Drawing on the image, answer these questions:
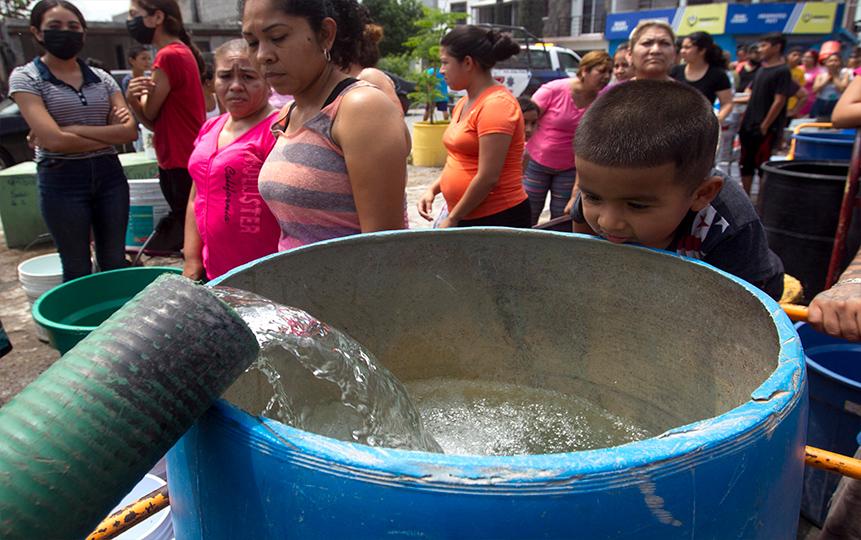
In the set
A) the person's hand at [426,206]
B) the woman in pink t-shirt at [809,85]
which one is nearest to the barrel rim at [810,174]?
the person's hand at [426,206]

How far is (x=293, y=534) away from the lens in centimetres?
69

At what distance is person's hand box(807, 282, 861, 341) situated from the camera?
1058 millimetres

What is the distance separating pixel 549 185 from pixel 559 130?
405 millimetres

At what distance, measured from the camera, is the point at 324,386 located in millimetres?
1114

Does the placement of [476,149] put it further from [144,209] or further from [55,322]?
[144,209]

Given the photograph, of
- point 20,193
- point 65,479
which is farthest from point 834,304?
point 20,193

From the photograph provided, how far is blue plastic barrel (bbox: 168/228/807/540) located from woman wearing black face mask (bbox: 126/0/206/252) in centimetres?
279

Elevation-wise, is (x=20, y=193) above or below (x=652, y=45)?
below

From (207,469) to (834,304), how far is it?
1090 mm

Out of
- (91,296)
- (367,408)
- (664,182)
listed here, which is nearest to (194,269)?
(91,296)

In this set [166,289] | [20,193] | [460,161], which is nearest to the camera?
[166,289]

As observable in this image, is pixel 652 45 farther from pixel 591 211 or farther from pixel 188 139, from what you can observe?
pixel 188 139

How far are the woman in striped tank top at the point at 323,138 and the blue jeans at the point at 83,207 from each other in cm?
224

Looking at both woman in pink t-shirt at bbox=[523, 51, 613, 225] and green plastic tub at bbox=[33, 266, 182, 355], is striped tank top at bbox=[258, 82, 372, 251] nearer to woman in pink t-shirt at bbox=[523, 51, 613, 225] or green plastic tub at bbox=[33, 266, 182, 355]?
green plastic tub at bbox=[33, 266, 182, 355]
